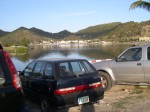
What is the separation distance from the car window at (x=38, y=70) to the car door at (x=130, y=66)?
3262 millimetres

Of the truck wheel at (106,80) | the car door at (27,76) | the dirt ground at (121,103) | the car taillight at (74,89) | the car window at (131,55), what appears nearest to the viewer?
the car taillight at (74,89)

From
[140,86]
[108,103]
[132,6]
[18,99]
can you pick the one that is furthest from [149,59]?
[132,6]

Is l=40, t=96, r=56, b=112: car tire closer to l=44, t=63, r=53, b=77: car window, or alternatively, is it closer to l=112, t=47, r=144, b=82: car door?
l=44, t=63, r=53, b=77: car window

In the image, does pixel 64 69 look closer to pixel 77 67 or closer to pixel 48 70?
pixel 48 70

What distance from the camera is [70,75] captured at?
7.45 metres

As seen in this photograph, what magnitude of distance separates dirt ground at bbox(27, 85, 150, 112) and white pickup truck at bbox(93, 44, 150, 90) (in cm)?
41

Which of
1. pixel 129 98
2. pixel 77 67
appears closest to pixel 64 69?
pixel 77 67

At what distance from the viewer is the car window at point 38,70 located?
318 inches

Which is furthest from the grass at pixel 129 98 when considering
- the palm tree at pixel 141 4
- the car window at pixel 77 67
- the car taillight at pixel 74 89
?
the palm tree at pixel 141 4

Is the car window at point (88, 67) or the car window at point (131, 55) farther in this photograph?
the car window at point (131, 55)

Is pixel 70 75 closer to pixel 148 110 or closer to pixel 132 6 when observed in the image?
pixel 148 110

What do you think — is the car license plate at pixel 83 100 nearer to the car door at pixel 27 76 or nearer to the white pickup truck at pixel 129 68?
the car door at pixel 27 76

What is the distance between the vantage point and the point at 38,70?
8.34 metres

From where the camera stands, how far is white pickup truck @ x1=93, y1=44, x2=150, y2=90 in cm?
989
